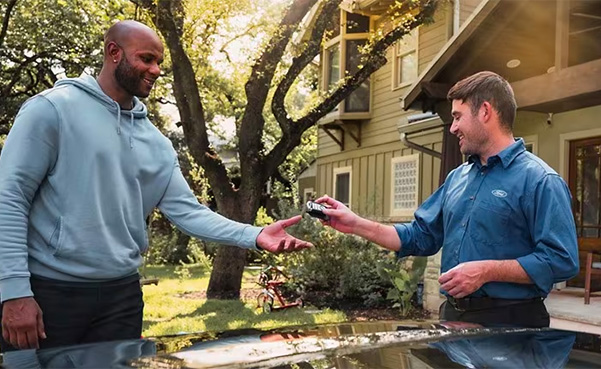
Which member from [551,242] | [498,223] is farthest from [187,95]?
[551,242]

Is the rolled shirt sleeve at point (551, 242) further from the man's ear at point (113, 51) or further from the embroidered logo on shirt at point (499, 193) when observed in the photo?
the man's ear at point (113, 51)

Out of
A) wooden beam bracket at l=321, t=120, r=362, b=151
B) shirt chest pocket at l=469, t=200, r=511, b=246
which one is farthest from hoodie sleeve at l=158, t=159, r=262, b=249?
wooden beam bracket at l=321, t=120, r=362, b=151

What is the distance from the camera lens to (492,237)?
8.93 ft

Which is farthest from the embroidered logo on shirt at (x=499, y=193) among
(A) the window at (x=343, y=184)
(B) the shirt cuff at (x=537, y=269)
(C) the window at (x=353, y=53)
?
(A) the window at (x=343, y=184)

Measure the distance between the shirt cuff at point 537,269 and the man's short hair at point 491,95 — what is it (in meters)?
0.68

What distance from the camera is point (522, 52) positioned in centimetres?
1119

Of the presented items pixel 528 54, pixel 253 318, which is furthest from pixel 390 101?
pixel 253 318

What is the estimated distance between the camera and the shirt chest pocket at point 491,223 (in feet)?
8.88

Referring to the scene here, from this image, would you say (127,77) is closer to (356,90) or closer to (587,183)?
(587,183)

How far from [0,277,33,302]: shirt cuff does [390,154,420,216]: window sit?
12622 mm

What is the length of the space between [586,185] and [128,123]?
9.18 metres

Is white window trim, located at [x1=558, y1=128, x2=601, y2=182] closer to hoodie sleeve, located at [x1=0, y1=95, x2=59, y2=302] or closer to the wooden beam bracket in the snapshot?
the wooden beam bracket

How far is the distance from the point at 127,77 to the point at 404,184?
41.7 feet

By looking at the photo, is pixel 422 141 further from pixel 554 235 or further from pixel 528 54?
pixel 554 235
